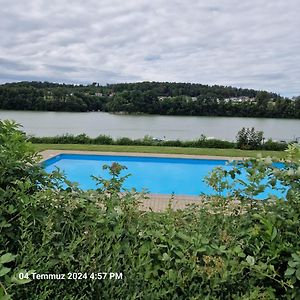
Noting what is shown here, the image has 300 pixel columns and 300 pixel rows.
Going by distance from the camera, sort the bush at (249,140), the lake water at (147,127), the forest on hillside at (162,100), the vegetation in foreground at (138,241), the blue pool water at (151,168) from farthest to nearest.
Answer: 1. the forest on hillside at (162,100)
2. the lake water at (147,127)
3. the bush at (249,140)
4. the blue pool water at (151,168)
5. the vegetation in foreground at (138,241)

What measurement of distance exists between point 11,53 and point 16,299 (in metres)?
33.8

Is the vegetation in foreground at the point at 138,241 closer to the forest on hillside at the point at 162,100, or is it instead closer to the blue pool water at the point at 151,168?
the blue pool water at the point at 151,168

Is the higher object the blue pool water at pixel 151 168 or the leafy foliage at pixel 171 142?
the leafy foliage at pixel 171 142

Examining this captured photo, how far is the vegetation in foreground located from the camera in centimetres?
120

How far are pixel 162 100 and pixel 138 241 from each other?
44.5 m

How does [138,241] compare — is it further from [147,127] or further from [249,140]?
[147,127]

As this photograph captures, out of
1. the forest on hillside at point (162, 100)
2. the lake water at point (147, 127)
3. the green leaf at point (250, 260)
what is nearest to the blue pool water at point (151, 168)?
the lake water at point (147, 127)

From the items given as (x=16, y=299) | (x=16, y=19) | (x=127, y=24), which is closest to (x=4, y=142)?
(x=16, y=299)

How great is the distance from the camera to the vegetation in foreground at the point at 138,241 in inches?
47.1

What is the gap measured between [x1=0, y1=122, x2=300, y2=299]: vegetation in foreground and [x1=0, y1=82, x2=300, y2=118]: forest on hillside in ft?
129

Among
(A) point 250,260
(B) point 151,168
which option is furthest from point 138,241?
(B) point 151,168

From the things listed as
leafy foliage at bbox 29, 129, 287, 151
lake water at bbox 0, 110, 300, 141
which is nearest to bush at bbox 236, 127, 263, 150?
leafy foliage at bbox 29, 129, 287, 151

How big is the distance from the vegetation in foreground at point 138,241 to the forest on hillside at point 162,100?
129 feet

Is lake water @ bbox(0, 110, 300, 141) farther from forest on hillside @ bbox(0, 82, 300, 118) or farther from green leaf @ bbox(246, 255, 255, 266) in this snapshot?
green leaf @ bbox(246, 255, 255, 266)
